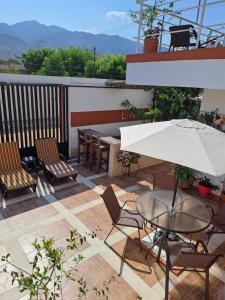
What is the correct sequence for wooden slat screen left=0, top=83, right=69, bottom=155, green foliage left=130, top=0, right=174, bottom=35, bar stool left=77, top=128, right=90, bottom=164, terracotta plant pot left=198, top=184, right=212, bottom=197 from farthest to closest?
1. bar stool left=77, top=128, right=90, bottom=164
2. wooden slat screen left=0, top=83, right=69, bottom=155
3. terracotta plant pot left=198, top=184, right=212, bottom=197
4. green foliage left=130, top=0, right=174, bottom=35

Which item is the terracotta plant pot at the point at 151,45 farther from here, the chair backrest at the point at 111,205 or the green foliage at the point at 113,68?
the green foliage at the point at 113,68

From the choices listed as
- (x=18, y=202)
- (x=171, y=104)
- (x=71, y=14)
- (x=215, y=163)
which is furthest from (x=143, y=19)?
(x=71, y=14)

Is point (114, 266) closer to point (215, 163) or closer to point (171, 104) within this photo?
point (215, 163)

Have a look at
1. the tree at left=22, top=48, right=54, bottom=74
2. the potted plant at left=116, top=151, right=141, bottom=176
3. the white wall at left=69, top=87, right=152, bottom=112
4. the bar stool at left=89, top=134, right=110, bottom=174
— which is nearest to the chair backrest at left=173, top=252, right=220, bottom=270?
the potted plant at left=116, top=151, right=141, bottom=176

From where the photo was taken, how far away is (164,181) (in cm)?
600

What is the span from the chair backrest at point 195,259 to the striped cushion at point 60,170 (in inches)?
188

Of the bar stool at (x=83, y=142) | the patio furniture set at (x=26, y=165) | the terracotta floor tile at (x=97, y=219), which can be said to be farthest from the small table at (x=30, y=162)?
the terracotta floor tile at (x=97, y=219)

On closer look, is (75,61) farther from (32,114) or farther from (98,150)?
(98,150)

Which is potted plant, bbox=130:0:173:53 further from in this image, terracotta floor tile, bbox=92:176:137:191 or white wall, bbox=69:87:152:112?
terracotta floor tile, bbox=92:176:137:191

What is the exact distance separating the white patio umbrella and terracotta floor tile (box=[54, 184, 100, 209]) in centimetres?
290

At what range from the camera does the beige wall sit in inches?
273

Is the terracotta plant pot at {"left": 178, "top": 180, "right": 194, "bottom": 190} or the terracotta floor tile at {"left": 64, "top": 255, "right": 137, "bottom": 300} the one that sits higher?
the terracotta plant pot at {"left": 178, "top": 180, "right": 194, "bottom": 190}

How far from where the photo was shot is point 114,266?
4297 mm

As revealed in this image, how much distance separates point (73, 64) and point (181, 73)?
1974 inches
